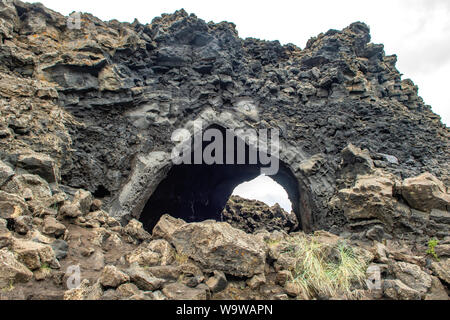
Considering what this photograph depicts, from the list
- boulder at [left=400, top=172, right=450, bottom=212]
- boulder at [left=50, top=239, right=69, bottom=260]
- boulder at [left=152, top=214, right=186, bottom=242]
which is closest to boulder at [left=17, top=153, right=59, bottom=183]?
boulder at [left=50, top=239, right=69, bottom=260]

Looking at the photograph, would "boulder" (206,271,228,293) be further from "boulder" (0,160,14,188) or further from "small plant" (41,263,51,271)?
"boulder" (0,160,14,188)

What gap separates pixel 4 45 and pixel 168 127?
4.92 meters

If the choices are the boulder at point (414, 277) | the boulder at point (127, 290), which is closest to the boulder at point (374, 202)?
the boulder at point (414, 277)

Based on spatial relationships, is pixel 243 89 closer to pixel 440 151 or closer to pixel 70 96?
pixel 70 96

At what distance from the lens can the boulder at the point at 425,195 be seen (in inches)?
229

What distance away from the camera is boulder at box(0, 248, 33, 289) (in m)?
2.92

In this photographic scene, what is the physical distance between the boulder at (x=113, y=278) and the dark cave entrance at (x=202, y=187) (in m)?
6.99

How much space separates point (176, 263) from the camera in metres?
4.09

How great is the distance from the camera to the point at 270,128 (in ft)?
33.2

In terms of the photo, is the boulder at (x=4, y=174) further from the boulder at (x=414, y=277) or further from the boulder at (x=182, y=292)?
the boulder at (x=414, y=277)

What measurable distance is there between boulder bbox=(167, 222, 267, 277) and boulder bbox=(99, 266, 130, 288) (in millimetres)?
1086

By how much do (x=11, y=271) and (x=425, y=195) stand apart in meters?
6.89

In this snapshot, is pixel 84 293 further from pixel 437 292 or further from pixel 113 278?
pixel 437 292

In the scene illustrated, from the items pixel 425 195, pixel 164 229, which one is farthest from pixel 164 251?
pixel 425 195
